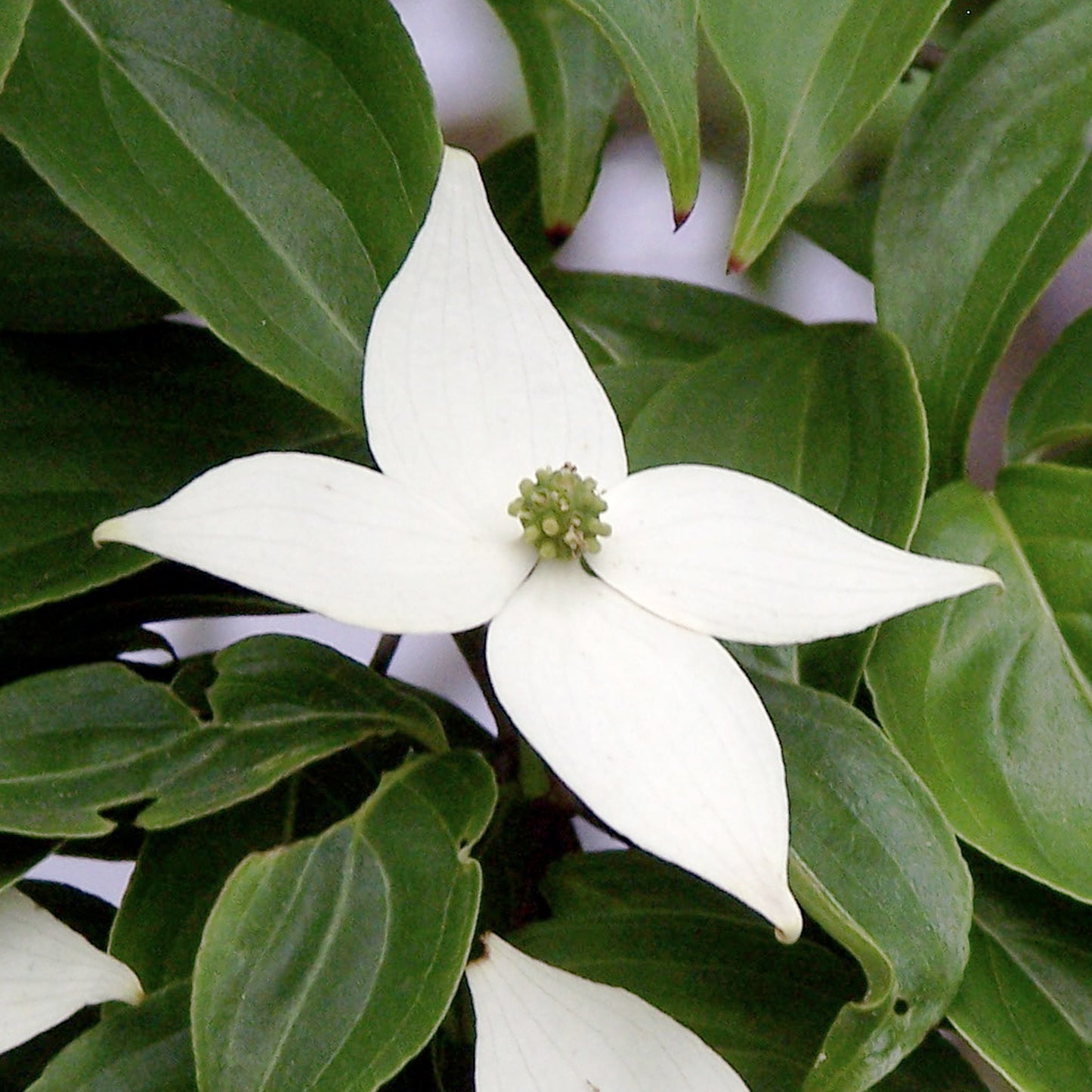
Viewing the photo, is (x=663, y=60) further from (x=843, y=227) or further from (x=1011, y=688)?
(x=843, y=227)

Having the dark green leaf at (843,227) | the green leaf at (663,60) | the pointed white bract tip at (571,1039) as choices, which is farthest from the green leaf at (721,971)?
the dark green leaf at (843,227)

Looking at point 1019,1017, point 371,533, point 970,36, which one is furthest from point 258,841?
point 970,36

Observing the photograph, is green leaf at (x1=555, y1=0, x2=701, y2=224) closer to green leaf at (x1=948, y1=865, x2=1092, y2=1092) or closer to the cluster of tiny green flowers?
the cluster of tiny green flowers

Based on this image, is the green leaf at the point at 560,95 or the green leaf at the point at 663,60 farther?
the green leaf at the point at 560,95

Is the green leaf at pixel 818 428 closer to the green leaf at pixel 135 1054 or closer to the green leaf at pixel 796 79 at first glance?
the green leaf at pixel 796 79

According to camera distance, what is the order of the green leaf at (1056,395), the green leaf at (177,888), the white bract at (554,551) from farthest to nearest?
the green leaf at (1056,395) < the green leaf at (177,888) < the white bract at (554,551)
